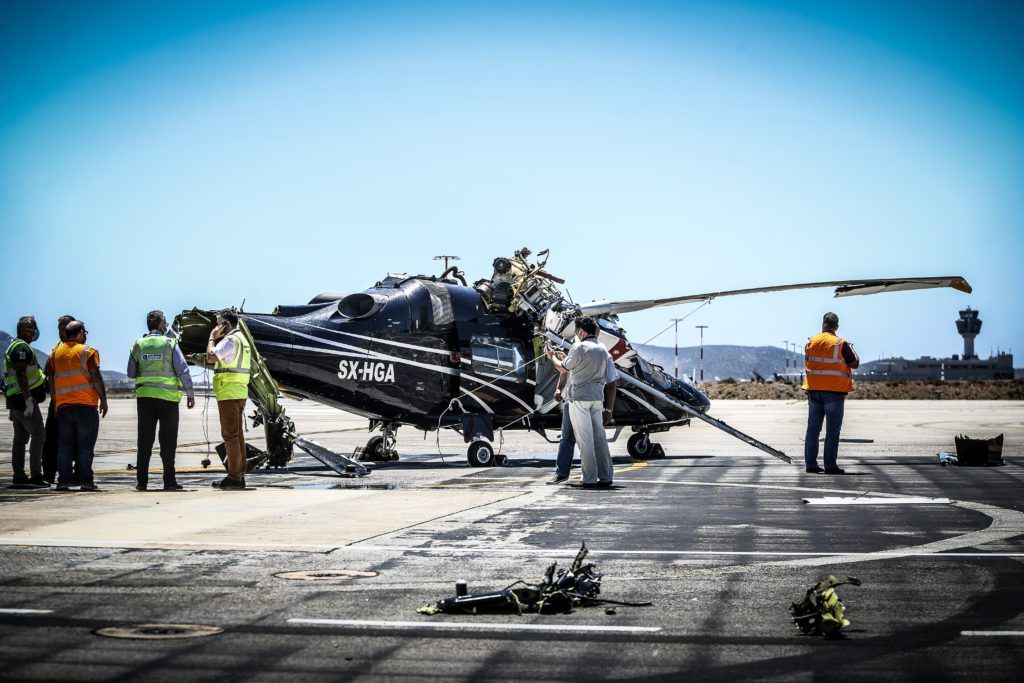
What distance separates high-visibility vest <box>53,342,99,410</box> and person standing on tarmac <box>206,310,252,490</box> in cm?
140

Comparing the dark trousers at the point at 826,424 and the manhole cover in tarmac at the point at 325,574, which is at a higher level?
the dark trousers at the point at 826,424

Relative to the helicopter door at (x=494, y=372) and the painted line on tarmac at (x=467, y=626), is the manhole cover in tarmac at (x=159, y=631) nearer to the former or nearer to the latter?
the painted line on tarmac at (x=467, y=626)

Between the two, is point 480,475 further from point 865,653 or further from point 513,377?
point 865,653

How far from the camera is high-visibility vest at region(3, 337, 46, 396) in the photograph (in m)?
13.8

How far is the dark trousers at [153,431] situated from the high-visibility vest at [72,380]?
0.60 meters

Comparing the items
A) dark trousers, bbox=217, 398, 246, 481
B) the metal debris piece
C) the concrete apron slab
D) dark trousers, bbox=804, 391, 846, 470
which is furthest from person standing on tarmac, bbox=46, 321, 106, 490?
dark trousers, bbox=804, 391, 846, 470

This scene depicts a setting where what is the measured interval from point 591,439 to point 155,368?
527 cm

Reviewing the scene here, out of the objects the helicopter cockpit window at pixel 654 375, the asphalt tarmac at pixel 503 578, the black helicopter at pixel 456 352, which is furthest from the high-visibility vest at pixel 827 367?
the helicopter cockpit window at pixel 654 375

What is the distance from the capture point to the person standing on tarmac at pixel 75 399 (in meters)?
12.8

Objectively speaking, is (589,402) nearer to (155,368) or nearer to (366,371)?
(366,371)

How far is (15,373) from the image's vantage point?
13805 millimetres

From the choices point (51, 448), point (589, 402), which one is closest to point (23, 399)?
point (51, 448)

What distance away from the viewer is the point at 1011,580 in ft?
23.6

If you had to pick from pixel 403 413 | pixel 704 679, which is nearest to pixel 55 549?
pixel 704 679
